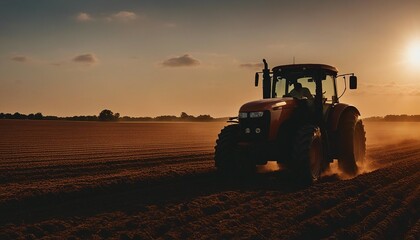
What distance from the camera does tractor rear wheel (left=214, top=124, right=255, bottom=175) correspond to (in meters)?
8.52

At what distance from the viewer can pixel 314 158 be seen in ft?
26.6

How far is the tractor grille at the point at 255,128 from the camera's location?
7.98 metres

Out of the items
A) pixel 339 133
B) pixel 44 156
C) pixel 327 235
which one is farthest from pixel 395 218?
pixel 44 156

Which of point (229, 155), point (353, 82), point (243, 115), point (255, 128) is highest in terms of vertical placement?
point (353, 82)

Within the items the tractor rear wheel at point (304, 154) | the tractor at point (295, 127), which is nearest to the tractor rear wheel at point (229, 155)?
the tractor at point (295, 127)

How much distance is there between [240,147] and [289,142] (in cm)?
97

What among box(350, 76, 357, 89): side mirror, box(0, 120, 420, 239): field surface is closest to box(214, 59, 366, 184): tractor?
box(350, 76, 357, 89): side mirror

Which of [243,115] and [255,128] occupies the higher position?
[243,115]

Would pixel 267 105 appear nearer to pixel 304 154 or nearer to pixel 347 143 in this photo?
pixel 304 154

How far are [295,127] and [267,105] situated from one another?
86 cm

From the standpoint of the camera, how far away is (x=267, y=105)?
7980mm

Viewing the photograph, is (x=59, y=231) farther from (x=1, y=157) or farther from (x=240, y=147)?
(x=1, y=157)

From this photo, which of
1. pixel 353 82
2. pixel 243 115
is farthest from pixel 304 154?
pixel 353 82

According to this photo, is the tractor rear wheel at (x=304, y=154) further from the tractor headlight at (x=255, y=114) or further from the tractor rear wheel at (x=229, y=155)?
the tractor rear wheel at (x=229, y=155)
